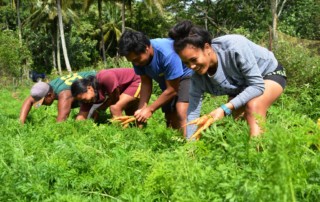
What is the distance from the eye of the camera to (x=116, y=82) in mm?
5977

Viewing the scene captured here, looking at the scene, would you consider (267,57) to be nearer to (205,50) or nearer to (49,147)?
(205,50)

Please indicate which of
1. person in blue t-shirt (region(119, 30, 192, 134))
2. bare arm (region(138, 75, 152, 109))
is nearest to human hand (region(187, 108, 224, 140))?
person in blue t-shirt (region(119, 30, 192, 134))

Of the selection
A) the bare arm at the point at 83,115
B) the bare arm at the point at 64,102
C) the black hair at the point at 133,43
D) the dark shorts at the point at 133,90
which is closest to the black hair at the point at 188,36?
the black hair at the point at 133,43

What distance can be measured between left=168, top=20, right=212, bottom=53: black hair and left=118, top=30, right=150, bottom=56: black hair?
98 centimetres

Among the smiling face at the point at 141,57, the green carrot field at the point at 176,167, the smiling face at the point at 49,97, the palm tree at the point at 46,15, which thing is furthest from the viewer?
the palm tree at the point at 46,15

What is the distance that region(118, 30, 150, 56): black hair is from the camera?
4430mm

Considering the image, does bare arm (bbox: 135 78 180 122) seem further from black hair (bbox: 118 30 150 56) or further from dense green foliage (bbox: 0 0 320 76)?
dense green foliage (bbox: 0 0 320 76)

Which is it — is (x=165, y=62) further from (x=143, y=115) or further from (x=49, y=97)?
(x=49, y=97)

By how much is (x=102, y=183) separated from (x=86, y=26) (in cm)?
3877

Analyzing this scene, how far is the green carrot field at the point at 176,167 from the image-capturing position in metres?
2.08

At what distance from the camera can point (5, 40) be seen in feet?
79.8

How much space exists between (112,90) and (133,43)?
5.46 feet

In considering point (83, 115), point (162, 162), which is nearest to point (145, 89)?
point (83, 115)

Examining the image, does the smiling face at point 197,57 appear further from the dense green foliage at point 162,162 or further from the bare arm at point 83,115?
the bare arm at point 83,115
